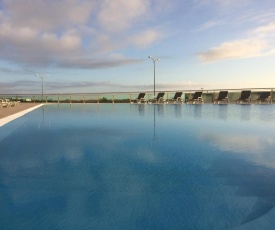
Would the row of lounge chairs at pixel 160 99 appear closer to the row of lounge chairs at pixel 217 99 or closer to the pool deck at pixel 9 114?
the row of lounge chairs at pixel 217 99

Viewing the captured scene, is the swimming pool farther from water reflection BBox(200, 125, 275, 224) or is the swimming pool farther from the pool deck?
the pool deck

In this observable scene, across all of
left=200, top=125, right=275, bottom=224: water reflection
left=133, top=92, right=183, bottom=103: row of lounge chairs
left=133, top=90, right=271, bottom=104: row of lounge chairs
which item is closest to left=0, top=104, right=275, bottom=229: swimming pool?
left=200, top=125, right=275, bottom=224: water reflection

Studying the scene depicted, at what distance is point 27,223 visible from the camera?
2.38 m

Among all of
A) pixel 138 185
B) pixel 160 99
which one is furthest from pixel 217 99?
pixel 138 185

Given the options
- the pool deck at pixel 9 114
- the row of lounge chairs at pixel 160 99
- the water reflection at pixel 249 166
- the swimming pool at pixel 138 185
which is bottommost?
the swimming pool at pixel 138 185

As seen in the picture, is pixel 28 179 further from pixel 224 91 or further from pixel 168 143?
pixel 224 91

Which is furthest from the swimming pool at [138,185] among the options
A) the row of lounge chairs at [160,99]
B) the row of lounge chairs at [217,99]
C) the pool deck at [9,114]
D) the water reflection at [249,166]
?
the row of lounge chairs at [160,99]

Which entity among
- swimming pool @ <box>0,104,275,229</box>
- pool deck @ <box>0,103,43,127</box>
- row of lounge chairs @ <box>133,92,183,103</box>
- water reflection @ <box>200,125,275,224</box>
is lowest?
swimming pool @ <box>0,104,275,229</box>

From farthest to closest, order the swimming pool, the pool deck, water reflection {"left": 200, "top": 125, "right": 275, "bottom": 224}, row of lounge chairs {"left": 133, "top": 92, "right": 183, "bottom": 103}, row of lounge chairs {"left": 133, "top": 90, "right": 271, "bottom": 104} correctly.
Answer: row of lounge chairs {"left": 133, "top": 92, "right": 183, "bottom": 103} < row of lounge chairs {"left": 133, "top": 90, "right": 271, "bottom": 104} < the pool deck < water reflection {"left": 200, "top": 125, "right": 275, "bottom": 224} < the swimming pool

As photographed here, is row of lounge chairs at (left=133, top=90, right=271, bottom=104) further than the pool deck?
Yes

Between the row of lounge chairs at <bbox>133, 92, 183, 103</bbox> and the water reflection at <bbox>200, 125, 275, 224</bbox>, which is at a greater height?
the row of lounge chairs at <bbox>133, 92, 183, 103</bbox>

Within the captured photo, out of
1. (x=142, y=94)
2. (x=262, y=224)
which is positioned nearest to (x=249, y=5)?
(x=262, y=224)

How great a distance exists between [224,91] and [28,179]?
828 inches

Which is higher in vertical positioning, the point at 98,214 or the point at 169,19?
the point at 169,19
